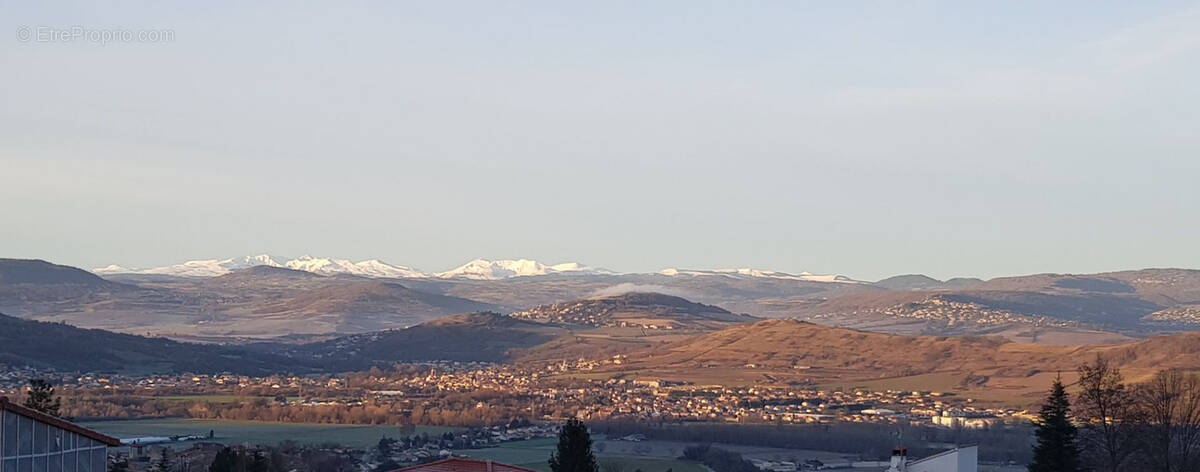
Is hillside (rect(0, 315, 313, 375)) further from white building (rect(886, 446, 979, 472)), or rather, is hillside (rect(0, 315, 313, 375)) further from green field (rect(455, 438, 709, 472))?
white building (rect(886, 446, 979, 472))

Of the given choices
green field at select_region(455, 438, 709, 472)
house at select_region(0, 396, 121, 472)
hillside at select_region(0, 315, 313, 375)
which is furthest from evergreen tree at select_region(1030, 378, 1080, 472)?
hillside at select_region(0, 315, 313, 375)

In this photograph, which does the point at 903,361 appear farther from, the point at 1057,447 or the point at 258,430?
the point at 1057,447

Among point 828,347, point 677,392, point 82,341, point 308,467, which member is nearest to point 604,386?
point 677,392

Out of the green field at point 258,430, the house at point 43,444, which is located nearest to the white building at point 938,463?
the house at point 43,444

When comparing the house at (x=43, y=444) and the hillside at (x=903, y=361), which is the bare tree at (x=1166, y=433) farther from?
the hillside at (x=903, y=361)

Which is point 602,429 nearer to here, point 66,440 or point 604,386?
point 604,386

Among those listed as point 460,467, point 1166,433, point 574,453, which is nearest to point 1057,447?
point 1166,433
